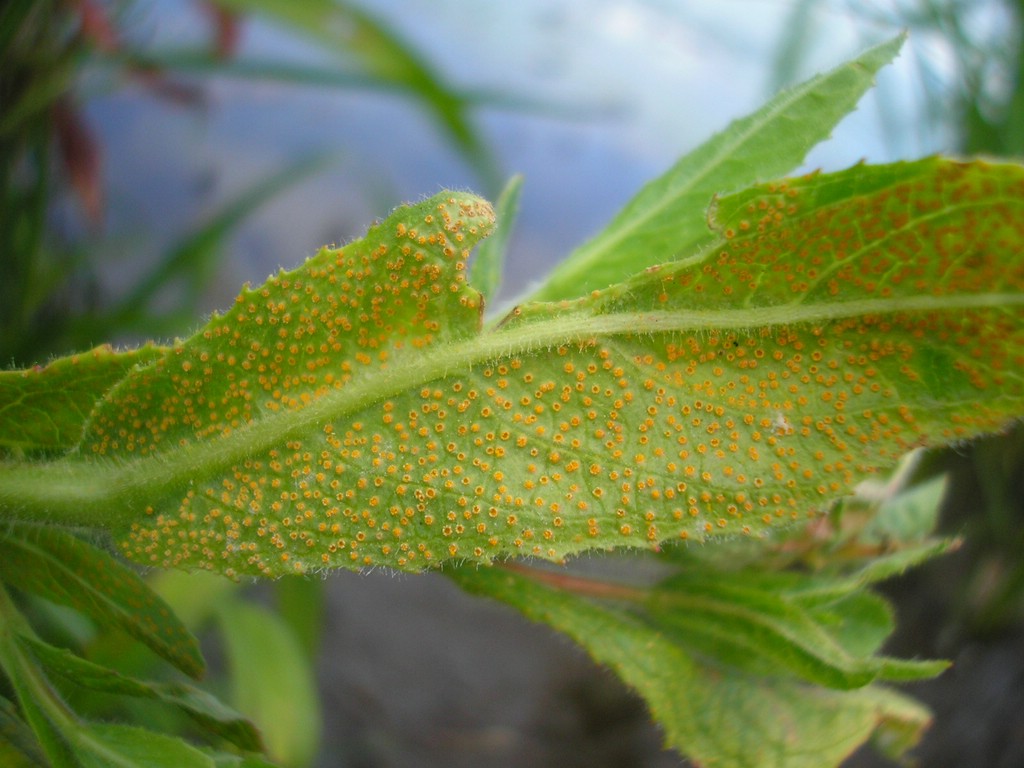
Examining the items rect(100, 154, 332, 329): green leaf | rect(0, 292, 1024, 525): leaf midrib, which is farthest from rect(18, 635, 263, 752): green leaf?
rect(100, 154, 332, 329): green leaf

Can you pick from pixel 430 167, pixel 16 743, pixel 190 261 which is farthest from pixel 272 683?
pixel 430 167

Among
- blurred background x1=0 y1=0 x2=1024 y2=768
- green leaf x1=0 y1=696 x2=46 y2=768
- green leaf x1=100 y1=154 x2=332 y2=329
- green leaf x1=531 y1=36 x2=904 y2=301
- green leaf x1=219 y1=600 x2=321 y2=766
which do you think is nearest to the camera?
green leaf x1=0 y1=696 x2=46 y2=768

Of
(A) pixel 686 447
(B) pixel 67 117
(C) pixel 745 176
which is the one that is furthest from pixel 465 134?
(A) pixel 686 447

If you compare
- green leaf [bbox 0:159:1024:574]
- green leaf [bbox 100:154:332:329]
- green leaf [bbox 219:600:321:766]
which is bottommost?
green leaf [bbox 219:600:321:766]

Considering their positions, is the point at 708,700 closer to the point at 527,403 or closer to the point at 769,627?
the point at 769,627

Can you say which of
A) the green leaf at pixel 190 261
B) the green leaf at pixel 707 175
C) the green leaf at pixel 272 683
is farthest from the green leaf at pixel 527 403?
the green leaf at pixel 190 261

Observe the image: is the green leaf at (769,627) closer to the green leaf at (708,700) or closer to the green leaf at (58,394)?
the green leaf at (708,700)

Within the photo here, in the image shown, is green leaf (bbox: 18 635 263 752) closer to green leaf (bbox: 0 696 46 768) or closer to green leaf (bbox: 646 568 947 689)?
green leaf (bbox: 0 696 46 768)
